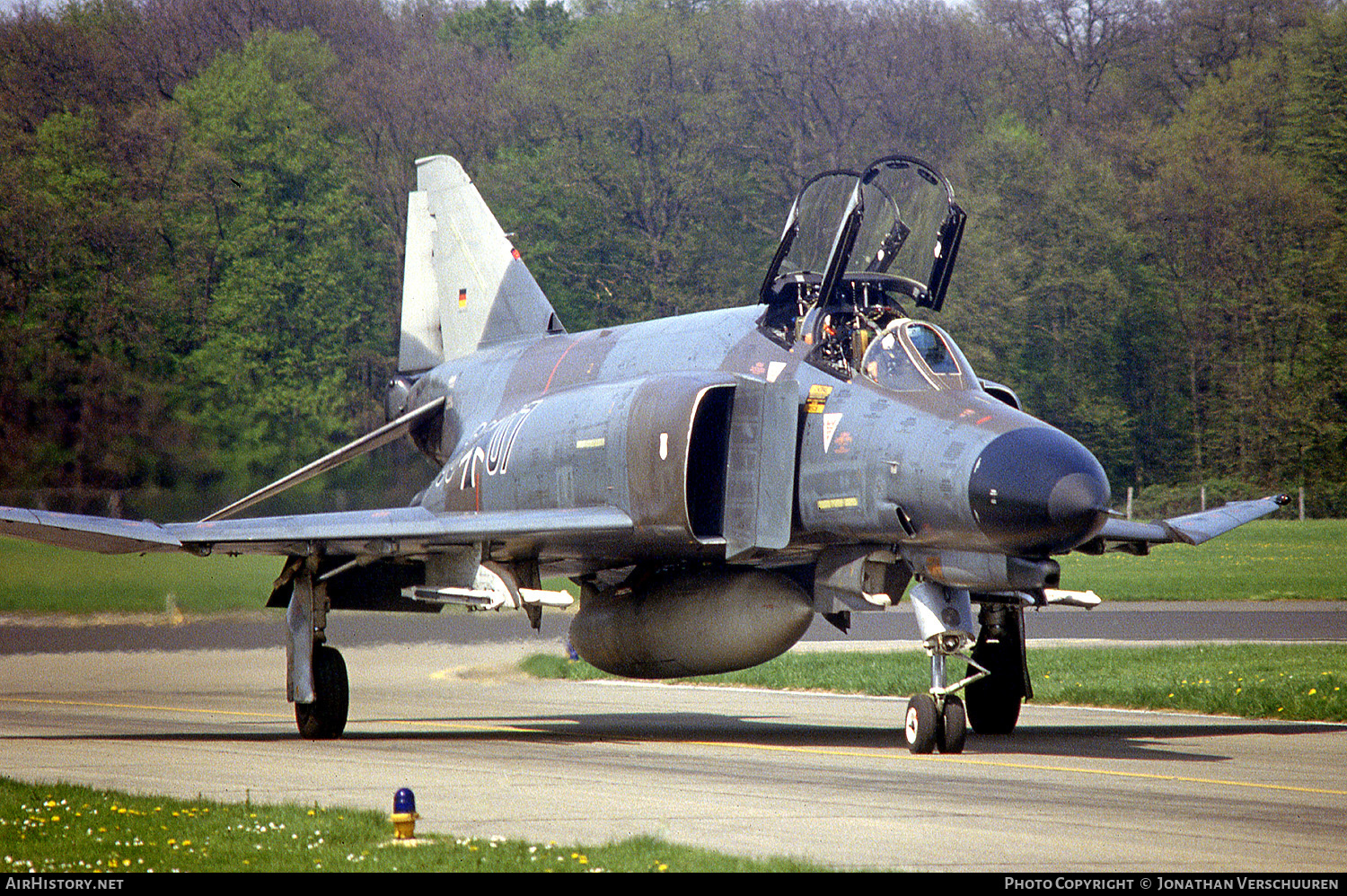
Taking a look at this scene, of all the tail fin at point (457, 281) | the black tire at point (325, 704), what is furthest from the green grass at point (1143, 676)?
the black tire at point (325, 704)

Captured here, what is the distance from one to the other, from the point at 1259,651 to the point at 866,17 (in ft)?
136

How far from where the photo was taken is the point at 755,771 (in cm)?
1034

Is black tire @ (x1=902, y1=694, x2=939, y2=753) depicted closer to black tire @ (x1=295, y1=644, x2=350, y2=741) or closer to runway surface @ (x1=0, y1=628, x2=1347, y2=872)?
runway surface @ (x1=0, y1=628, x2=1347, y2=872)

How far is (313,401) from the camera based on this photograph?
28391 millimetres

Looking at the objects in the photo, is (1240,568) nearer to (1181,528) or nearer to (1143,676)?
(1143,676)

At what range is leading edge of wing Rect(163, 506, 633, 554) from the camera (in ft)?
41.2

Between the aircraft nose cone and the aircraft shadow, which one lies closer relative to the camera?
the aircraft nose cone

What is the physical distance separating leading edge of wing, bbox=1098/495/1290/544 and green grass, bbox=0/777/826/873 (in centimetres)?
672

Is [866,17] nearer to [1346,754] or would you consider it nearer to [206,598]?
[206,598]

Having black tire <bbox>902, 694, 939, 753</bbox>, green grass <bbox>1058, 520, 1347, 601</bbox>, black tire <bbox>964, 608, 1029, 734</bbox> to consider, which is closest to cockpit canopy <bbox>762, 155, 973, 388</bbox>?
black tire <bbox>964, 608, 1029, 734</bbox>

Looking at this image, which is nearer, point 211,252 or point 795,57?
point 211,252

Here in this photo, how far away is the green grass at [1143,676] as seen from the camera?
14.9 m

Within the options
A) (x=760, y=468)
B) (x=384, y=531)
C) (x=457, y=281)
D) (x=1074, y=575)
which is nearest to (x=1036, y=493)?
(x=760, y=468)

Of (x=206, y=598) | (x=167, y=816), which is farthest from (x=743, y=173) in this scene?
(x=167, y=816)
